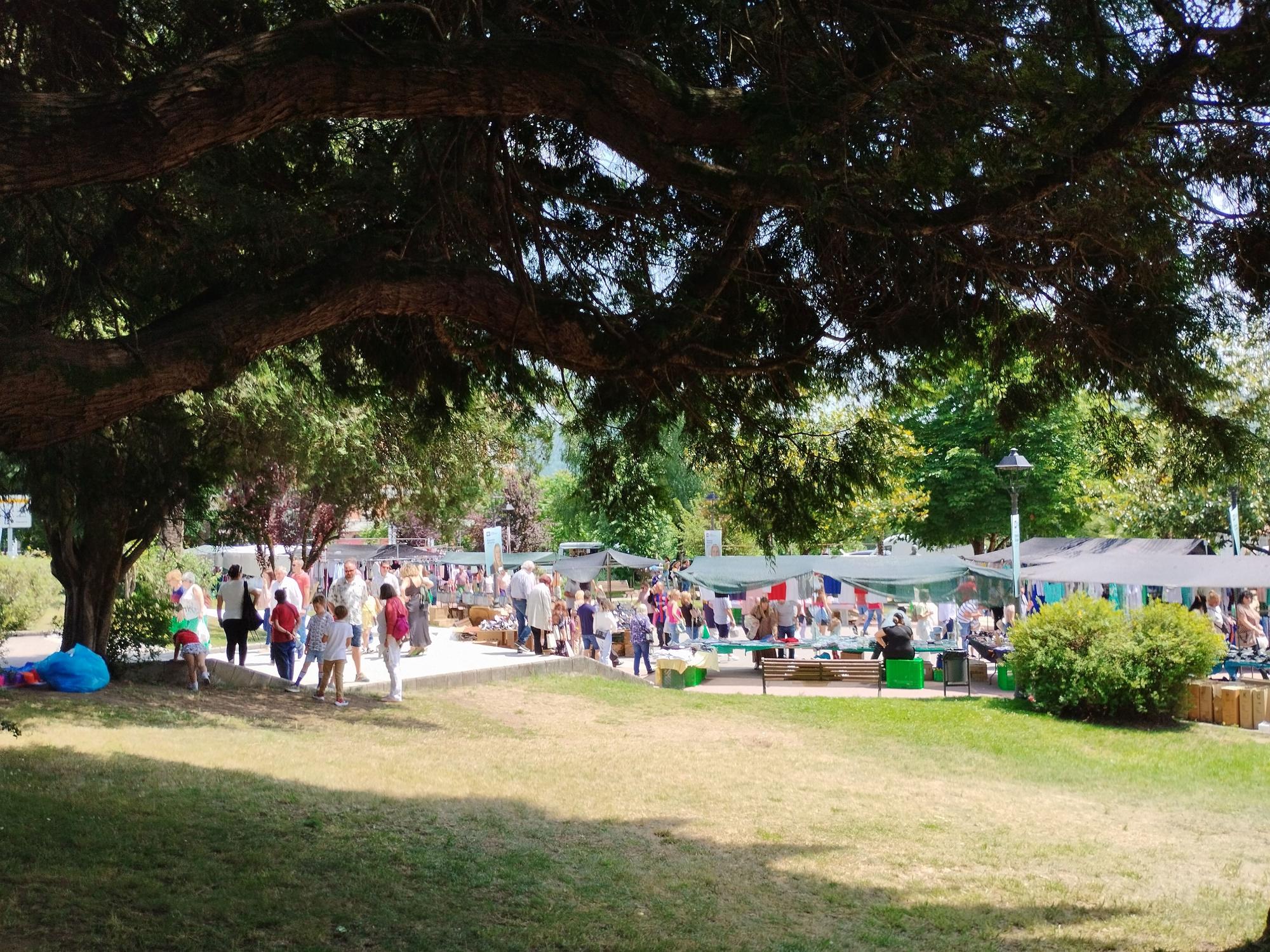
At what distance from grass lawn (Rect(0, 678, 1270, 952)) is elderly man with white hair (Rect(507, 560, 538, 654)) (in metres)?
7.56

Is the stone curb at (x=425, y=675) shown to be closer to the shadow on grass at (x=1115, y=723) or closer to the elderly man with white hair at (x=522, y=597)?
the elderly man with white hair at (x=522, y=597)

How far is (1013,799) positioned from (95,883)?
9.07 m

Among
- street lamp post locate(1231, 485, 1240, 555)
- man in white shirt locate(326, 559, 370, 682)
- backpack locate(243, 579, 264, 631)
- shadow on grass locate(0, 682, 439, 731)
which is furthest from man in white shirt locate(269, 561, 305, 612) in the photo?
street lamp post locate(1231, 485, 1240, 555)

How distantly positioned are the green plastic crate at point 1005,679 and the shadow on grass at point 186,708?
11.2 meters

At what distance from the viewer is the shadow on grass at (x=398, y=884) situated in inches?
249

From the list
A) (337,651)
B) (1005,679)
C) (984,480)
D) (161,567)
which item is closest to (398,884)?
(337,651)

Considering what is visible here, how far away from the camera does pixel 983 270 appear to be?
607 cm

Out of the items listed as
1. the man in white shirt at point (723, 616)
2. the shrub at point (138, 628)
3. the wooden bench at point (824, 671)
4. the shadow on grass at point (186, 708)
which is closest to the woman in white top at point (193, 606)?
the shrub at point (138, 628)

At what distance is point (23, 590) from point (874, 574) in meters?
17.4

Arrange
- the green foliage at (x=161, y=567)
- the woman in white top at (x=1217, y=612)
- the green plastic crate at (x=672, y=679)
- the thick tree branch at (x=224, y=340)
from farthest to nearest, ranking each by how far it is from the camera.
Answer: the green foliage at (x=161, y=567)
the woman in white top at (x=1217, y=612)
the green plastic crate at (x=672, y=679)
the thick tree branch at (x=224, y=340)

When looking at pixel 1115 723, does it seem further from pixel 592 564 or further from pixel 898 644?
pixel 592 564

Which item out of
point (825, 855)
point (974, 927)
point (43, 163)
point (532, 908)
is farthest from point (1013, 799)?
point (43, 163)

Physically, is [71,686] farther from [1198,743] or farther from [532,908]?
[1198,743]

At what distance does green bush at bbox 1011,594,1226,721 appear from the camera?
56.8 feet
